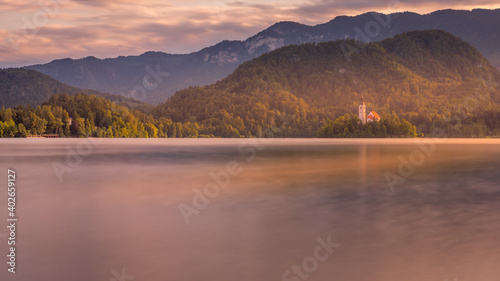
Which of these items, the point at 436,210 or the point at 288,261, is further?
the point at 436,210

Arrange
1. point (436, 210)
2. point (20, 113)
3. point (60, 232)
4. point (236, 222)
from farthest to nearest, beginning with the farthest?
point (20, 113), point (436, 210), point (236, 222), point (60, 232)

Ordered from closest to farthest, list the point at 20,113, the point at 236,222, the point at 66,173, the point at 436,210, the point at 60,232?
the point at 60,232 → the point at 236,222 → the point at 436,210 → the point at 66,173 → the point at 20,113

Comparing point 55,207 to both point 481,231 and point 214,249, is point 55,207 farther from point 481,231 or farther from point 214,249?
point 481,231

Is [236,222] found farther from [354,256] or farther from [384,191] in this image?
[384,191]

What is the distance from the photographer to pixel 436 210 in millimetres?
26484

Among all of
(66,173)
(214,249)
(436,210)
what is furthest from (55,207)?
(66,173)

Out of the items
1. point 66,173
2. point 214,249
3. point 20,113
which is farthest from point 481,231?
point 20,113

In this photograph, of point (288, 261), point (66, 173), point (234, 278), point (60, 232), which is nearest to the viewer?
point (234, 278)

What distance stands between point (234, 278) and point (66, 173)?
40.6 meters

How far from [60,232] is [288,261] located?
31.5 ft

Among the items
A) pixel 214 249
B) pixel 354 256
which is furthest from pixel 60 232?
pixel 354 256

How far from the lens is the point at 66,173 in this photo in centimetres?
5044

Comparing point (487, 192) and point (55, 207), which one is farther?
point (487, 192)

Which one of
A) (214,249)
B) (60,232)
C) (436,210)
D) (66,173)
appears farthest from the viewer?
(66,173)
